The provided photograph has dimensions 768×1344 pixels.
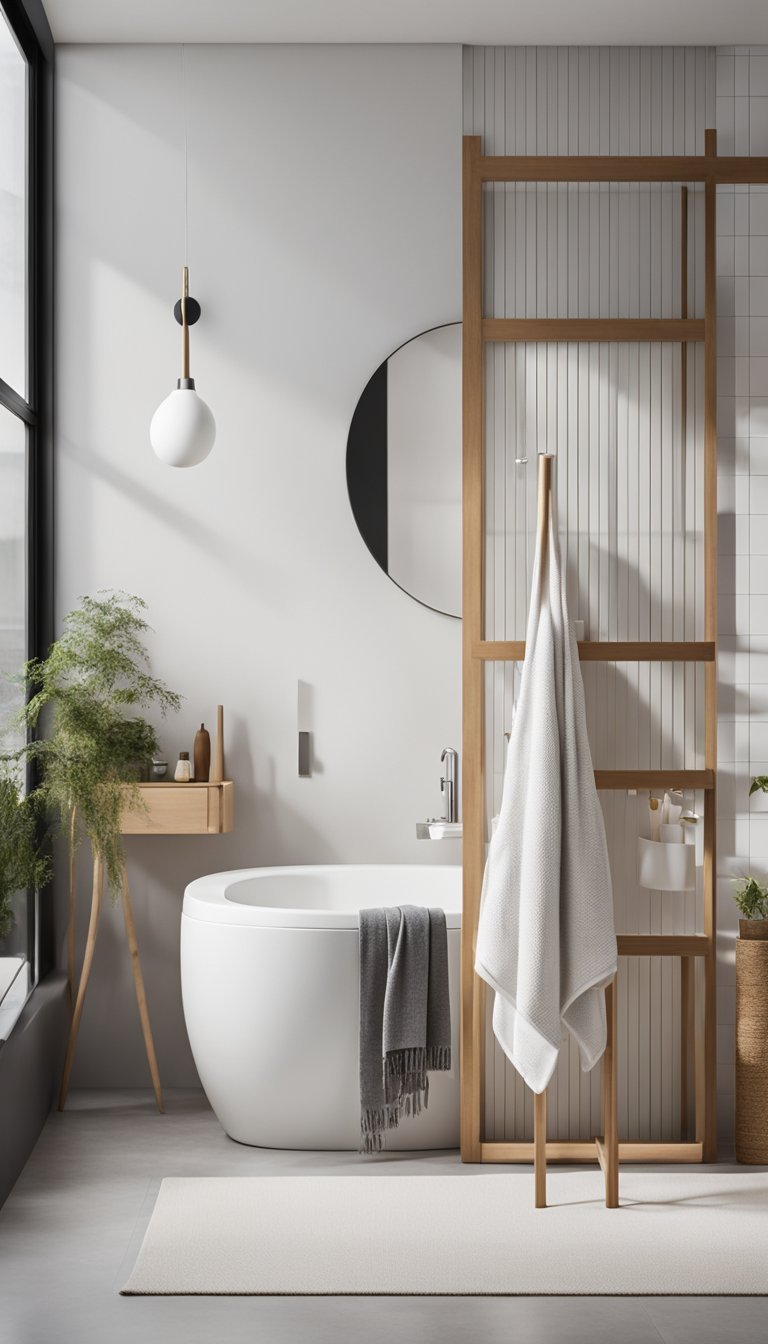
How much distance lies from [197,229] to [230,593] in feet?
3.76

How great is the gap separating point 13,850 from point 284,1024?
808mm

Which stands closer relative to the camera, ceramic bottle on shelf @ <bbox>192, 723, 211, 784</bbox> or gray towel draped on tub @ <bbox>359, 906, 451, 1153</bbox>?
gray towel draped on tub @ <bbox>359, 906, 451, 1153</bbox>

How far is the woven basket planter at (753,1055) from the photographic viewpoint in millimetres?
3125

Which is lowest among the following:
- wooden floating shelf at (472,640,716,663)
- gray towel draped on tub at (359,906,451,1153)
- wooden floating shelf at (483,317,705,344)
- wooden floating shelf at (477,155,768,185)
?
gray towel draped on tub at (359,906,451,1153)

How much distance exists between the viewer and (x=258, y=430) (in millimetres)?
3830

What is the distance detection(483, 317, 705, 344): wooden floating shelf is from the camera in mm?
3152

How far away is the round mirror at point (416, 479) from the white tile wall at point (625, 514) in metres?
0.63

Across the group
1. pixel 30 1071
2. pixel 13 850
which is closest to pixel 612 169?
pixel 13 850

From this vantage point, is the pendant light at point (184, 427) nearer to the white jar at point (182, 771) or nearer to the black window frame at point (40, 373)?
the black window frame at point (40, 373)

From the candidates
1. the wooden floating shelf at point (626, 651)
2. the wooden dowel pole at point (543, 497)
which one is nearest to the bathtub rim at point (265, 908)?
the wooden floating shelf at point (626, 651)

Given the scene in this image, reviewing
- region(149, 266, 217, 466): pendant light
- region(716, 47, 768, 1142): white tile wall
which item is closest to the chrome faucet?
region(716, 47, 768, 1142): white tile wall

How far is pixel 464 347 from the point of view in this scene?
317 cm

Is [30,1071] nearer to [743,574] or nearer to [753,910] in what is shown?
[753,910]

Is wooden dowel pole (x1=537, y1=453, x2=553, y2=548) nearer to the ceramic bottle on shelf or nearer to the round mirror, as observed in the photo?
the round mirror
